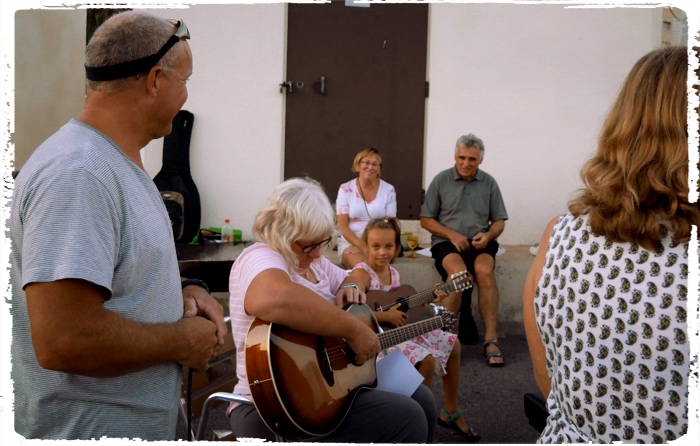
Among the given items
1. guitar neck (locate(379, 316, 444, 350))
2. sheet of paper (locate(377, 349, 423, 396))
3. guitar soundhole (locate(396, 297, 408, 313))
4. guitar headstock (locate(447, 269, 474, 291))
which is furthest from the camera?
guitar headstock (locate(447, 269, 474, 291))

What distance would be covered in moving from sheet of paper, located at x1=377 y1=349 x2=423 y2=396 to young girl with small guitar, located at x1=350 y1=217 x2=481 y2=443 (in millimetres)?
620

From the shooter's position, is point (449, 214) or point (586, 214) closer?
point (586, 214)

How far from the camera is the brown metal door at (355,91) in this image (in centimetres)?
721

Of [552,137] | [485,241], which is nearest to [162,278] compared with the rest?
[485,241]

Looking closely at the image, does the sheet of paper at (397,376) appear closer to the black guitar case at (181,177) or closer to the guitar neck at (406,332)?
the guitar neck at (406,332)

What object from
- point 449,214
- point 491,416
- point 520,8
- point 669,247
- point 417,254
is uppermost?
point 520,8

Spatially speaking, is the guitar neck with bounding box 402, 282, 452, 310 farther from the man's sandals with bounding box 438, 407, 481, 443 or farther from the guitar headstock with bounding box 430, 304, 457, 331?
the man's sandals with bounding box 438, 407, 481, 443

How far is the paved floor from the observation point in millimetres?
4141

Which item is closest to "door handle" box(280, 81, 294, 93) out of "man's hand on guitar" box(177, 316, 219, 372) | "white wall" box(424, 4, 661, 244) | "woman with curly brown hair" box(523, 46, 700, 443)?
"white wall" box(424, 4, 661, 244)

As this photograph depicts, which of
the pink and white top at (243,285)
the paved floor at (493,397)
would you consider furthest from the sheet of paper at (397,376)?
the paved floor at (493,397)

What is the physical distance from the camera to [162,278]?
170 centimetres

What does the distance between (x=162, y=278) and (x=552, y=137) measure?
6.31 meters

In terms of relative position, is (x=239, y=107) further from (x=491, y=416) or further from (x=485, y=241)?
(x=491, y=416)

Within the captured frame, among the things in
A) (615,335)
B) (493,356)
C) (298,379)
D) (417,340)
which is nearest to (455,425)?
(417,340)
